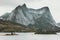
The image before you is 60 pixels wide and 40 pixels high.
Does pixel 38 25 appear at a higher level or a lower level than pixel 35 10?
lower

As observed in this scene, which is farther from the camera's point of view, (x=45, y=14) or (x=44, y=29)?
(x=45, y=14)

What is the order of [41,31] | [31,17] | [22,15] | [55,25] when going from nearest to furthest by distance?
1. [55,25]
2. [41,31]
3. [31,17]
4. [22,15]

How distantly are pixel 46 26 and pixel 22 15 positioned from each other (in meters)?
7.84

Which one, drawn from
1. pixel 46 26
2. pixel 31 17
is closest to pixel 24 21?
pixel 31 17

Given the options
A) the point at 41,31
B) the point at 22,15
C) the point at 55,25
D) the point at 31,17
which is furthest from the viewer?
the point at 22,15

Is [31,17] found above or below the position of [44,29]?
above

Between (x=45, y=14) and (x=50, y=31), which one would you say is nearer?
(x=50, y=31)

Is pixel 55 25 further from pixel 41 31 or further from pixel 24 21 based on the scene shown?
pixel 24 21

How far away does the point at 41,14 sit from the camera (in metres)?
45.5

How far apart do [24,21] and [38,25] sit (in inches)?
136

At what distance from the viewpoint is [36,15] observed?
4450 cm

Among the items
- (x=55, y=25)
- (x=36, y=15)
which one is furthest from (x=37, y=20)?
(x=55, y=25)

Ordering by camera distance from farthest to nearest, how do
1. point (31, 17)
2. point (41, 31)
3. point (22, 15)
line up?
point (22, 15)
point (31, 17)
point (41, 31)

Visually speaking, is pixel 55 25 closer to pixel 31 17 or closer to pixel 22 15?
pixel 31 17
